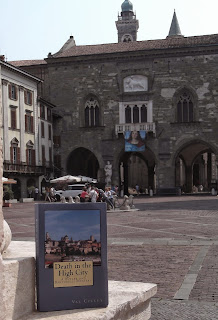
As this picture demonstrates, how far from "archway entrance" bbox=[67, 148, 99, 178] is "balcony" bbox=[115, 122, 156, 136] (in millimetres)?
4668

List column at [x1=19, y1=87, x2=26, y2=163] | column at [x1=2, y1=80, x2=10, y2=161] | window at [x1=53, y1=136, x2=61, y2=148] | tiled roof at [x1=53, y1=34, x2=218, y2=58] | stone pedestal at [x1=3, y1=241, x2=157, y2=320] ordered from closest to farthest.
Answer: stone pedestal at [x1=3, y1=241, x2=157, y2=320] → column at [x1=2, y1=80, x2=10, y2=161] → column at [x1=19, y1=87, x2=26, y2=163] → tiled roof at [x1=53, y1=34, x2=218, y2=58] → window at [x1=53, y1=136, x2=61, y2=148]

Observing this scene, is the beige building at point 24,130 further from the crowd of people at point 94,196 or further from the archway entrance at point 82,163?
the crowd of people at point 94,196

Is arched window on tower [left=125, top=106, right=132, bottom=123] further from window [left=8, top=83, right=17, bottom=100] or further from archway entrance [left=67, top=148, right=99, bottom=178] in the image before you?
window [left=8, top=83, right=17, bottom=100]

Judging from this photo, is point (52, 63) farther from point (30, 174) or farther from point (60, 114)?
point (30, 174)

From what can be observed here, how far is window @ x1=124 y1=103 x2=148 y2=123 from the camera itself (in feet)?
152

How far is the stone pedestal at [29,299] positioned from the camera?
3420 mm

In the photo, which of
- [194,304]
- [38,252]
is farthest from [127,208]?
[38,252]

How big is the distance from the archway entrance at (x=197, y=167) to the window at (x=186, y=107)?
242 centimetres

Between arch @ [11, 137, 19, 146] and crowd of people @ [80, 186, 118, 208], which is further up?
arch @ [11, 137, 19, 146]

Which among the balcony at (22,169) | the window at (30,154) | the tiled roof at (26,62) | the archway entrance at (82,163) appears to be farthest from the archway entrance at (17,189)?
the tiled roof at (26,62)

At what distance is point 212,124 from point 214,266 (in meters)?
37.4

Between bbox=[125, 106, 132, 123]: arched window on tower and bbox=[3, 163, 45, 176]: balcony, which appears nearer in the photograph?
bbox=[3, 163, 45, 176]: balcony

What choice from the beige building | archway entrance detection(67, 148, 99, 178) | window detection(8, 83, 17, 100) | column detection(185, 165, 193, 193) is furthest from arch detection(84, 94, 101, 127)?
column detection(185, 165, 193, 193)

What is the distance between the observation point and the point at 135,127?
150ft
